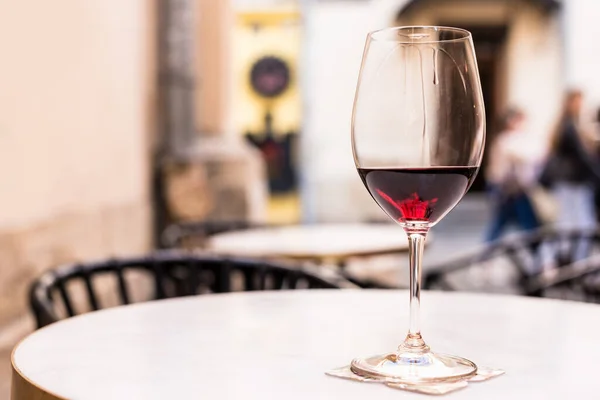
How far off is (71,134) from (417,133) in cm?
254

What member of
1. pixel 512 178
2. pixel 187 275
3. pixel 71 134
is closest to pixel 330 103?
pixel 512 178

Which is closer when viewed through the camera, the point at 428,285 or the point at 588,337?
the point at 588,337

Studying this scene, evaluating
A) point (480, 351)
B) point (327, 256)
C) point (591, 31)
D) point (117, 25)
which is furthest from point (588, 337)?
point (591, 31)

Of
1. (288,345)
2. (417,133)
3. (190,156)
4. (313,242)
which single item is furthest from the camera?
(190,156)

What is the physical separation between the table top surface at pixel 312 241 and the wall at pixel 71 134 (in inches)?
20.9

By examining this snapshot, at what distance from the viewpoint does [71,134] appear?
3.20 metres

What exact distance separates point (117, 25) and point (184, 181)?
1.05 m

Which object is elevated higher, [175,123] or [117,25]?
[117,25]

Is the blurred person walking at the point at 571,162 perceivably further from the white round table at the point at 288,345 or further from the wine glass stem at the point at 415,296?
the wine glass stem at the point at 415,296

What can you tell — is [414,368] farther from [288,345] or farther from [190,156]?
[190,156]

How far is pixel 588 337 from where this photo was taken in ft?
3.43

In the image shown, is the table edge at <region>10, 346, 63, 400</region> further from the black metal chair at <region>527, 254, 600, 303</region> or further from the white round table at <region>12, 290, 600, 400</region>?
the black metal chair at <region>527, 254, 600, 303</region>

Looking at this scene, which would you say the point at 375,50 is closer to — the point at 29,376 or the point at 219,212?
the point at 29,376

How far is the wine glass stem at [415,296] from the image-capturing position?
85 cm
